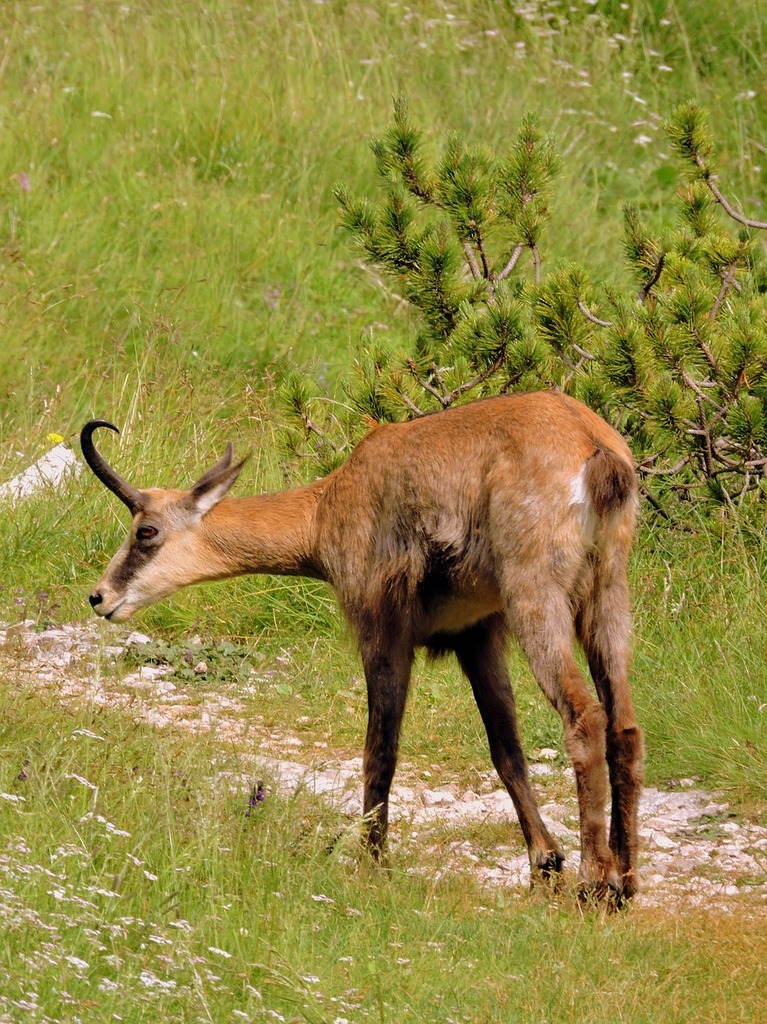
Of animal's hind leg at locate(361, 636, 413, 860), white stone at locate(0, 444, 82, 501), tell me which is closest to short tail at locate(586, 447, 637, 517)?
animal's hind leg at locate(361, 636, 413, 860)

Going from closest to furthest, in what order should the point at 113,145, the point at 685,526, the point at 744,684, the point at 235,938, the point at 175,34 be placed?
the point at 235,938, the point at 744,684, the point at 685,526, the point at 113,145, the point at 175,34

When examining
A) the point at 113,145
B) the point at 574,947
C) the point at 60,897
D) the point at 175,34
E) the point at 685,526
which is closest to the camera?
the point at 60,897

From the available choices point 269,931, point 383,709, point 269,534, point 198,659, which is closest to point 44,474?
point 198,659

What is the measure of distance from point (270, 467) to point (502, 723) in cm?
351

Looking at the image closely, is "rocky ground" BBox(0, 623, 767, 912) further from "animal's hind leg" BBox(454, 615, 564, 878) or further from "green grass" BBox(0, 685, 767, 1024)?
"green grass" BBox(0, 685, 767, 1024)

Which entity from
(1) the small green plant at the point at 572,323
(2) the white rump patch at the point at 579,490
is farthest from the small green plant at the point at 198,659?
(2) the white rump patch at the point at 579,490

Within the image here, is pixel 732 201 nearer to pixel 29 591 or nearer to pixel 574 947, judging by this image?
pixel 29 591

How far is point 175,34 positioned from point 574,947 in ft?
37.6

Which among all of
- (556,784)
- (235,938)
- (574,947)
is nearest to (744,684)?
(556,784)

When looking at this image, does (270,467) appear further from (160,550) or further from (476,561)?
(476,561)

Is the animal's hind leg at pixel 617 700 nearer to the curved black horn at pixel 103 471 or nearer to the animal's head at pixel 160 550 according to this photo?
the animal's head at pixel 160 550

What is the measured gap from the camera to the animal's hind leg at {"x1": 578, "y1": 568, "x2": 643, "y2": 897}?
5.36 meters

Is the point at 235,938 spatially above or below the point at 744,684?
above

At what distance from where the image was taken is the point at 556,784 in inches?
270
